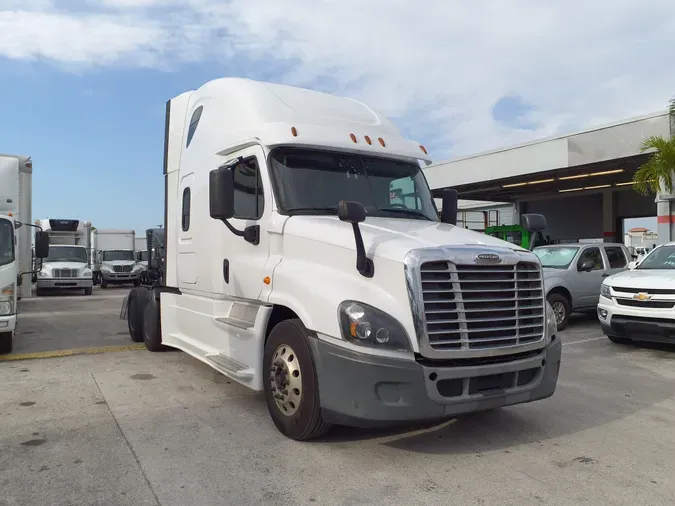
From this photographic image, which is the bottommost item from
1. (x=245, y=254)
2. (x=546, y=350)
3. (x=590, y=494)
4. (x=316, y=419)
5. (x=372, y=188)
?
(x=590, y=494)

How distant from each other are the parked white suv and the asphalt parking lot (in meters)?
1.69

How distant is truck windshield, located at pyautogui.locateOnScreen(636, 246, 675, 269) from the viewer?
9633 millimetres

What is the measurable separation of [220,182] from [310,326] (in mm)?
1674

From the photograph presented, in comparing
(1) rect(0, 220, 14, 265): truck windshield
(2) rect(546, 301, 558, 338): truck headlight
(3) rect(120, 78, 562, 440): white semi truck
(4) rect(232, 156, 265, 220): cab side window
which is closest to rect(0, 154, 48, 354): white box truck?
(1) rect(0, 220, 14, 265): truck windshield

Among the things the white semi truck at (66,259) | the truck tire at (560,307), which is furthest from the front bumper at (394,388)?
the white semi truck at (66,259)

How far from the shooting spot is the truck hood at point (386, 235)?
13.8ft

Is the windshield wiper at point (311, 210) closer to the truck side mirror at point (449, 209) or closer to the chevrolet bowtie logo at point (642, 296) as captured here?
the truck side mirror at point (449, 209)

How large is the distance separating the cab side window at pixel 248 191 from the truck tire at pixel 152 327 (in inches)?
142

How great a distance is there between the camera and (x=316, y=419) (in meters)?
4.25

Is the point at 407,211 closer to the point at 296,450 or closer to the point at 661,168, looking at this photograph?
the point at 296,450

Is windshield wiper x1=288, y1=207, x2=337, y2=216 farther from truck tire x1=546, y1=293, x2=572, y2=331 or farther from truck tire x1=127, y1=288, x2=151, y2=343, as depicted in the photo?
truck tire x1=546, y1=293, x2=572, y2=331

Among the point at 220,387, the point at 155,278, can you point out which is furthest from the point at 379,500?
the point at 155,278

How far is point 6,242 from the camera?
315 inches

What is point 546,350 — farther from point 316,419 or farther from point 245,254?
point 245,254
